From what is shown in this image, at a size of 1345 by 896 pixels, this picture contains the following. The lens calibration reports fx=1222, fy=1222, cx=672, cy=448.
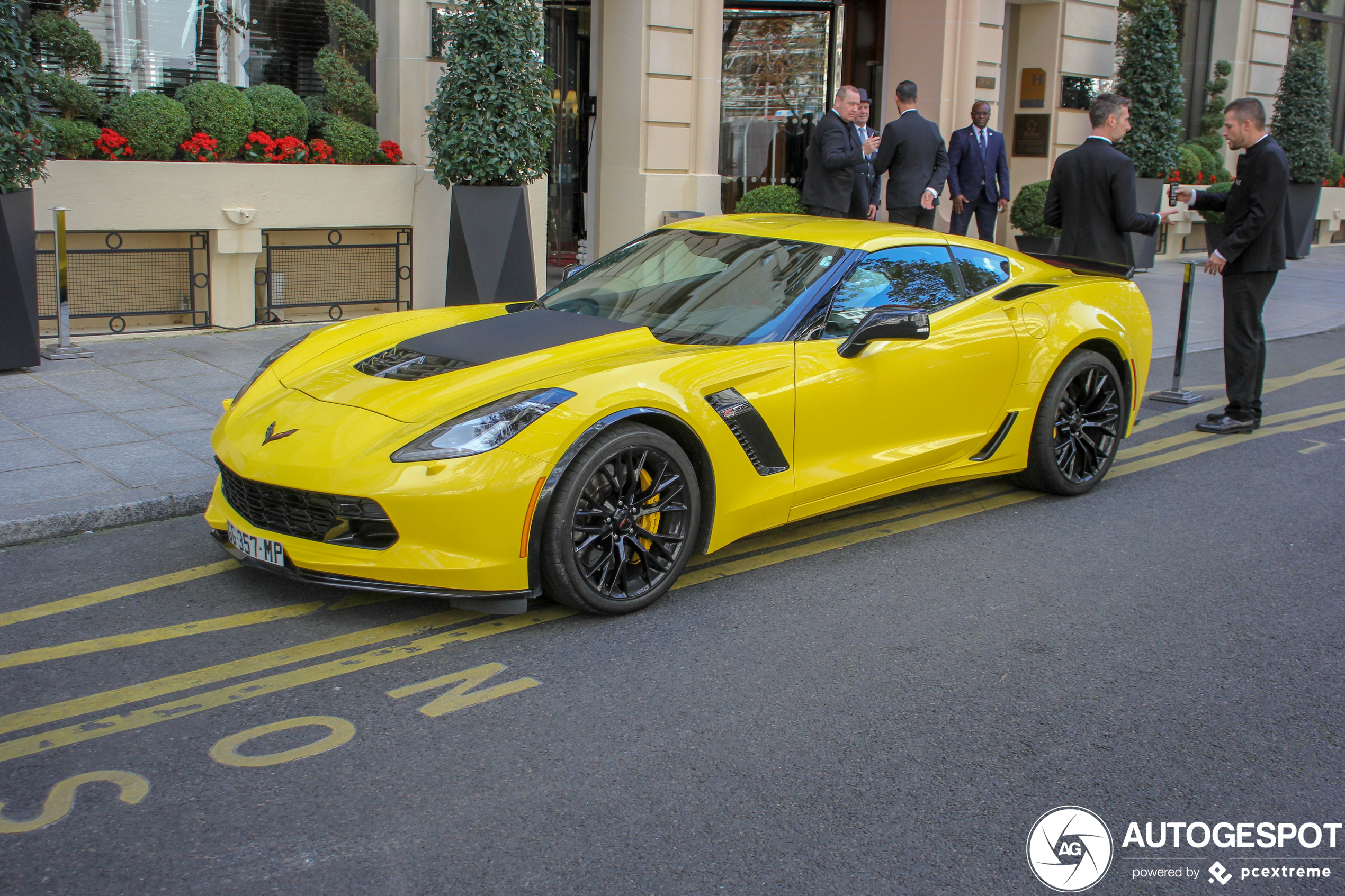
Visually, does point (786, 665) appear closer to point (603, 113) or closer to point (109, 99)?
point (109, 99)

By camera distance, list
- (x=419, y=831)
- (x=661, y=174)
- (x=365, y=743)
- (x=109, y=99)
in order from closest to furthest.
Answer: (x=419, y=831)
(x=365, y=743)
(x=109, y=99)
(x=661, y=174)

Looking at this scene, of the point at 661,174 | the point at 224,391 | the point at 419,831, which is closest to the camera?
the point at 419,831

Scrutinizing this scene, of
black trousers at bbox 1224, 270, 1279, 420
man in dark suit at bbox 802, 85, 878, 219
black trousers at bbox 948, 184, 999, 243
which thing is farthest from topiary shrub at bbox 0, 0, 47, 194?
black trousers at bbox 948, 184, 999, 243

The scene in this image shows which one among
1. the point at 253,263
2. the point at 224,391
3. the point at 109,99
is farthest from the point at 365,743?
the point at 109,99

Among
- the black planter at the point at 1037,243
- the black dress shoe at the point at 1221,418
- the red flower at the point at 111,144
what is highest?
the red flower at the point at 111,144

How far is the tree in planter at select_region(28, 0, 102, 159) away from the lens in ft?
30.5

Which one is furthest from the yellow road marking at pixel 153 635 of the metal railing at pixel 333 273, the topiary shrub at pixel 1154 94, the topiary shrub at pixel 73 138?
the topiary shrub at pixel 1154 94

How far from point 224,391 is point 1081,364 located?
16.8 feet

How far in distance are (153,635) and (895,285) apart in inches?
133

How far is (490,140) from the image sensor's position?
9.92 m

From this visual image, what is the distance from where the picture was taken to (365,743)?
11.4 ft

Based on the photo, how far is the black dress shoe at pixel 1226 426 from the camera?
25.2 feet

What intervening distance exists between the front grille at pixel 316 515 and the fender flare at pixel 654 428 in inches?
18.7

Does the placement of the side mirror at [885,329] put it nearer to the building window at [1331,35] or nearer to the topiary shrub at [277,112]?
the topiary shrub at [277,112]
